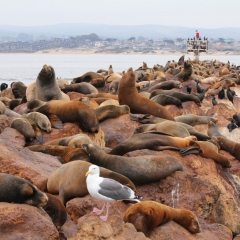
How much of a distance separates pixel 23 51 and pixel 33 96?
14540 centimetres

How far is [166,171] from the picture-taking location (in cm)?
604

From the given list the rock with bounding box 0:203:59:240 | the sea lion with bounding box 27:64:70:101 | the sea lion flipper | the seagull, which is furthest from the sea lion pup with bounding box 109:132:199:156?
the sea lion with bounding box 27:64:70:101

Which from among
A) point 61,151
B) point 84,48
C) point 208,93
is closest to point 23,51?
point 84,48

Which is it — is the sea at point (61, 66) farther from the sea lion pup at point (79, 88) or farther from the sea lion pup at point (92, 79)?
the sea lion pup at point (79, 88)

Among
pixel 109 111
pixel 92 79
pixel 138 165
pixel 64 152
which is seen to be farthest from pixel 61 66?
pixel 138 165

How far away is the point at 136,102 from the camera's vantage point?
10.5m

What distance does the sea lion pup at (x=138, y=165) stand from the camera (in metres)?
5.86

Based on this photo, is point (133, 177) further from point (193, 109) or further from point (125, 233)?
point (193, 109)

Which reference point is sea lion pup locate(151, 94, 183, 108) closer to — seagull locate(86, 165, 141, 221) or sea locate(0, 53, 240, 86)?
seagull locate(86, 165, 141, 221)

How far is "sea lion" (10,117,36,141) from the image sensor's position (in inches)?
314

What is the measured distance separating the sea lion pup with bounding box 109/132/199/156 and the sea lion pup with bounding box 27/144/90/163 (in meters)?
0.55

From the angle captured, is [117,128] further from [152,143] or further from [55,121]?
[152,143]

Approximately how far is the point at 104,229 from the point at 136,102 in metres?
6.81

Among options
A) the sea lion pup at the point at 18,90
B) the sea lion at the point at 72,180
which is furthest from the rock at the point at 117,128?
the sea lion pup at the point at 18,90
